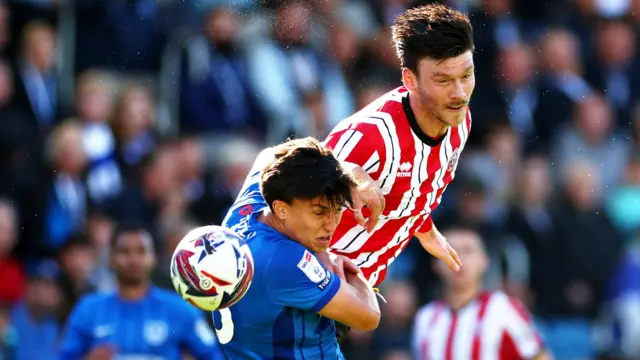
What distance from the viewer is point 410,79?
6.45 m

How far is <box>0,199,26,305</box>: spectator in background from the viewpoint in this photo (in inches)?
440

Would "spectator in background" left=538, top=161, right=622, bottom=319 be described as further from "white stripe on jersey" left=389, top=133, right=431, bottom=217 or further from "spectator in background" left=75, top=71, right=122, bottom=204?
"white stripe on jersey" left=389, top=133, right=431, bottom=217

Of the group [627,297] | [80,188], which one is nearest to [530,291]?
[627,297]

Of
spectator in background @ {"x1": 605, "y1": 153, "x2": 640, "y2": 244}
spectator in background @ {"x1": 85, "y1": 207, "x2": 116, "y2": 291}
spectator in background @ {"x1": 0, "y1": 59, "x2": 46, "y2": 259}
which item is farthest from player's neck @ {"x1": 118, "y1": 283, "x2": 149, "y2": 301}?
spectator in background @ {"x1": 605, "y1": 153, "x2": 640, "y2": 244}

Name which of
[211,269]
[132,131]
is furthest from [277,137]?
[211,269]

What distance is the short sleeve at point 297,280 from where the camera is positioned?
227 inches

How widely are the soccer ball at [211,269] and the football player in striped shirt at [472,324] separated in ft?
15.6

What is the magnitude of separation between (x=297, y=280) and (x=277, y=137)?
735cm

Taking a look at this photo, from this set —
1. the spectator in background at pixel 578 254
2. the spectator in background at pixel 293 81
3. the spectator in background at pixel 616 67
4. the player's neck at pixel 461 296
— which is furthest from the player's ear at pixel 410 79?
the spectator in background at pixel 616 67

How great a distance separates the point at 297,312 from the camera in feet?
19.5

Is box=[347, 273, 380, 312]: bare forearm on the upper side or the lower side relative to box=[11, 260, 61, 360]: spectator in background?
upper

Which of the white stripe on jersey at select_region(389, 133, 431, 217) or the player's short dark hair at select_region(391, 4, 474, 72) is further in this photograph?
the white stripe on jersey at select_region(389, 133, 431, 217)

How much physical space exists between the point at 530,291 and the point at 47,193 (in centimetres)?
535

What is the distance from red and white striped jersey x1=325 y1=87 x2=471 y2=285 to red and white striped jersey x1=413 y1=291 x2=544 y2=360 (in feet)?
10.6
